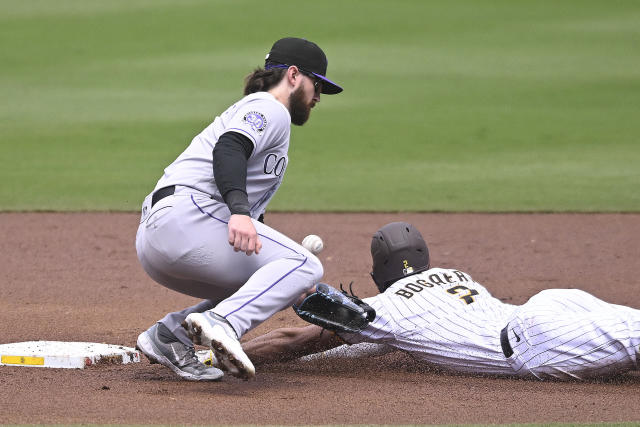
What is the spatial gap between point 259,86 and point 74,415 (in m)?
1.59

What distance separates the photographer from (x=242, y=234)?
12.3 ft

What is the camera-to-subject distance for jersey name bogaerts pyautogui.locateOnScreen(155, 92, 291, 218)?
3.95 metres

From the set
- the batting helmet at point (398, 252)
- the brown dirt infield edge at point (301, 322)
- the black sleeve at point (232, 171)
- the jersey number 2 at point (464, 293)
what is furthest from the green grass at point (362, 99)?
the black sleeve at point (232, 171)

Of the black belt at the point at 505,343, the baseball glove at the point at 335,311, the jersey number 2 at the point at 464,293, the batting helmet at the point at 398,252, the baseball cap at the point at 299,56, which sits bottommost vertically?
the black belt at the point at 505,343

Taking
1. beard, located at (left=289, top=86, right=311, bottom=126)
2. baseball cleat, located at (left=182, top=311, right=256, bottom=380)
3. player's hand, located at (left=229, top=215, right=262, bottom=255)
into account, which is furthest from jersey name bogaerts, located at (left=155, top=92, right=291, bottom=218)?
baseball cleat, located at (left=182, top=311, right=256, bottom=380)

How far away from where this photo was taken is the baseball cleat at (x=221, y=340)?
364 cm

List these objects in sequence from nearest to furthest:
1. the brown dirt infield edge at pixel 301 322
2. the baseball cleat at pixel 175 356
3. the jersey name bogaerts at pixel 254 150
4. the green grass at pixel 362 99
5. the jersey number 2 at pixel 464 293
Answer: the brown dirt infield edge at pixel 301 322
the jersey name bogaerts at pixel 254 150
the baseball cleat at pixel 175 356
the jersey number 2 at pixel 464 293
the green grass at pixel 362 99

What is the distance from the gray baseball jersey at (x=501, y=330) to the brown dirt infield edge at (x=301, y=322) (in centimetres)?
9

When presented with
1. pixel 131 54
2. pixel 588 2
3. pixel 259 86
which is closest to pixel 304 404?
pixel 259 86

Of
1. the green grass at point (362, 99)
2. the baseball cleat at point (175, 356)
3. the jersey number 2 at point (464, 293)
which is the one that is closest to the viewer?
the baseball cleat at point (175, 356)

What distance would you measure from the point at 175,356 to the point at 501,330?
1392 mm

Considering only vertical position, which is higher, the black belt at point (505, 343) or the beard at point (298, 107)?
the beard at point (298, 107)

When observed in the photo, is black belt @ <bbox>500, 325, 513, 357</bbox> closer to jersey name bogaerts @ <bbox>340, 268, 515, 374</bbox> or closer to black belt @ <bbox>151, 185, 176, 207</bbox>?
jersey name bogaerts @ <bbox>340, 268, 515, 374</bbox>

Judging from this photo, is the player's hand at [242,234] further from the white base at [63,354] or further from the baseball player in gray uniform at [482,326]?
the white base at [63,354]
